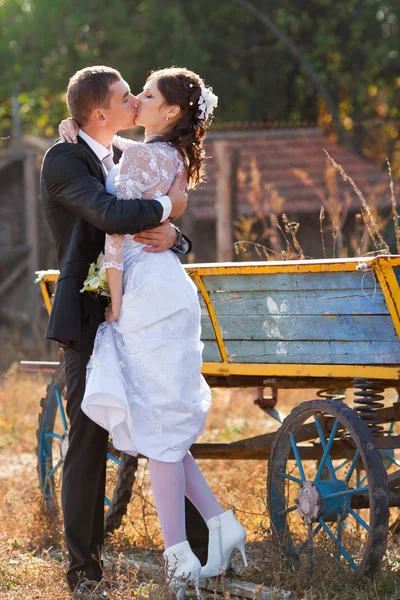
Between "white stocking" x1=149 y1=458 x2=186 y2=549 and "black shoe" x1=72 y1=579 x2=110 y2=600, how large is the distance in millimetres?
323

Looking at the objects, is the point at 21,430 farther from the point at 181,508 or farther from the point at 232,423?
the point at 181,508

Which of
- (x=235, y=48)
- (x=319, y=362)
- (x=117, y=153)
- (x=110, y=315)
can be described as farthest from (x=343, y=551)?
(x=235, y=48)

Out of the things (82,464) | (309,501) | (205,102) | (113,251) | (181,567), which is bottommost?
(181,567)

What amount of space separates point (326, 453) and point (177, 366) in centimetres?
71

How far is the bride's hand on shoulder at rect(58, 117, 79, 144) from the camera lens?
393cm

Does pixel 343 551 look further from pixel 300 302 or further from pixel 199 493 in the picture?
pixel 300 302

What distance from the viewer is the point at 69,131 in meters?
3.94

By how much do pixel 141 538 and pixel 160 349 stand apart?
150cm

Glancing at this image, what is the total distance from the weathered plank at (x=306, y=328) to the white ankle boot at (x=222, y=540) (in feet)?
2.53

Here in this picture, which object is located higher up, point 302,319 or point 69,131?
point 69,131

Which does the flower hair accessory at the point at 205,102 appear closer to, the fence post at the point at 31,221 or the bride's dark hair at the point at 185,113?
the bride's dark hair at the point at 185,113

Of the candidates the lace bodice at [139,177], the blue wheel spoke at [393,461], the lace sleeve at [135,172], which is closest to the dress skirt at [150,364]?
the lace bodice at [139,177]

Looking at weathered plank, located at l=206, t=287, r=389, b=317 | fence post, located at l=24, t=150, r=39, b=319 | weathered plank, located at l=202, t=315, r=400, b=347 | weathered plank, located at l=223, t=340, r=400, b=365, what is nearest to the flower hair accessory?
weathered plank, located at l=206, t=287, r=389, b=317

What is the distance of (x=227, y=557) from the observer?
13.0ft
